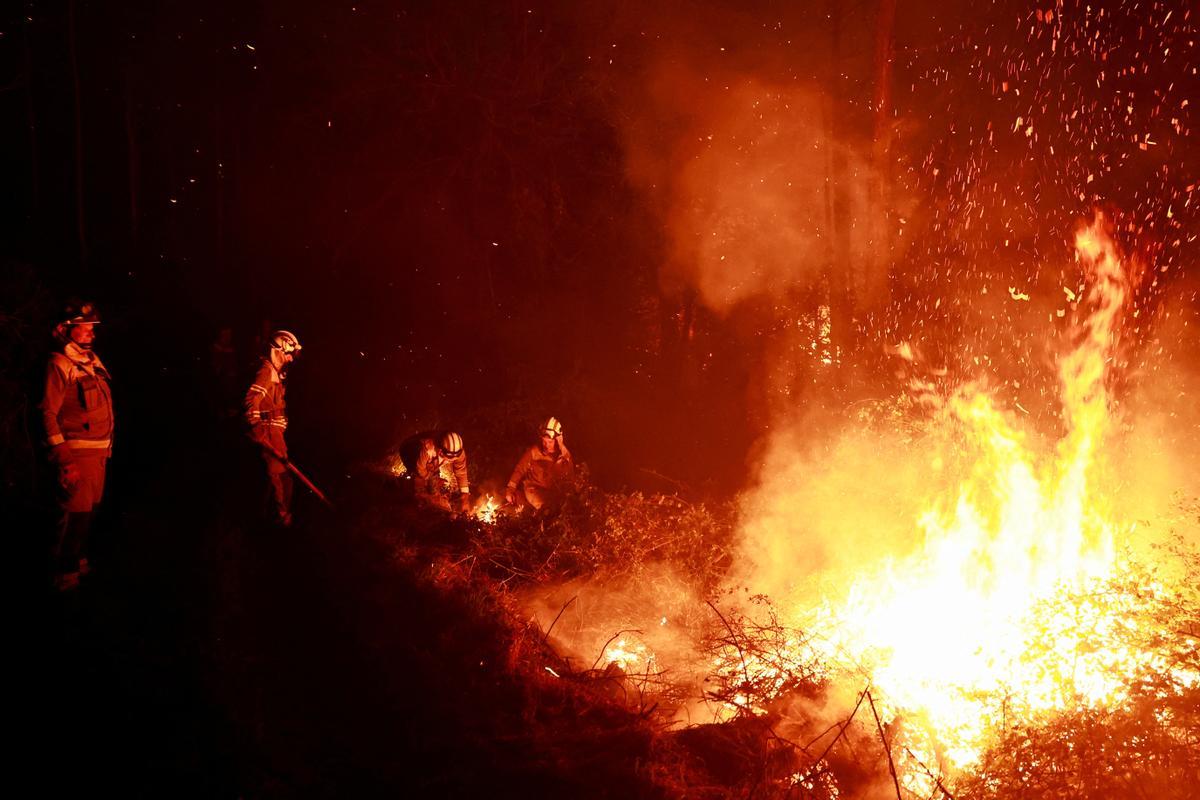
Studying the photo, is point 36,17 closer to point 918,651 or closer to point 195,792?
point 195,792

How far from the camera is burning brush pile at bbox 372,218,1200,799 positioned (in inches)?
179

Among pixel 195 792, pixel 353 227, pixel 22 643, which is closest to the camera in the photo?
pixel 195 792

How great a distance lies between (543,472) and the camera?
972 centimetres

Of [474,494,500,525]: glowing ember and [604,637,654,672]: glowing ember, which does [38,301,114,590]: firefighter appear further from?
[604,637,654,672]: glowing ember

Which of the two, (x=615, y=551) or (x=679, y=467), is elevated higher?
(x=679, y=467)

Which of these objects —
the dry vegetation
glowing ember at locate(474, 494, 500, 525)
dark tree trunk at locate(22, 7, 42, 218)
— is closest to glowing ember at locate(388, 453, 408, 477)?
glowing ember at locate(474, 494, 500, 525)

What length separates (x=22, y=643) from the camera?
5.20 m

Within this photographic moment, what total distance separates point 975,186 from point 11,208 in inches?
832

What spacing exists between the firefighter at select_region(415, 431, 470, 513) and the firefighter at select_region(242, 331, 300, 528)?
5.50ft

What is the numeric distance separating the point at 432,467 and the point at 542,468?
4.99 ft

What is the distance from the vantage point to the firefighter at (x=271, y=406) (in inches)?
287

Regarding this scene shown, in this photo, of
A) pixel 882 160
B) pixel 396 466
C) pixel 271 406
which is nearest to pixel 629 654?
pixel 271 406

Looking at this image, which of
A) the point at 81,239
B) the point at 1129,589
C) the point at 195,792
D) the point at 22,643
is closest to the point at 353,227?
the point at 81,239

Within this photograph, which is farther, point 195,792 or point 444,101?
point 444,101
